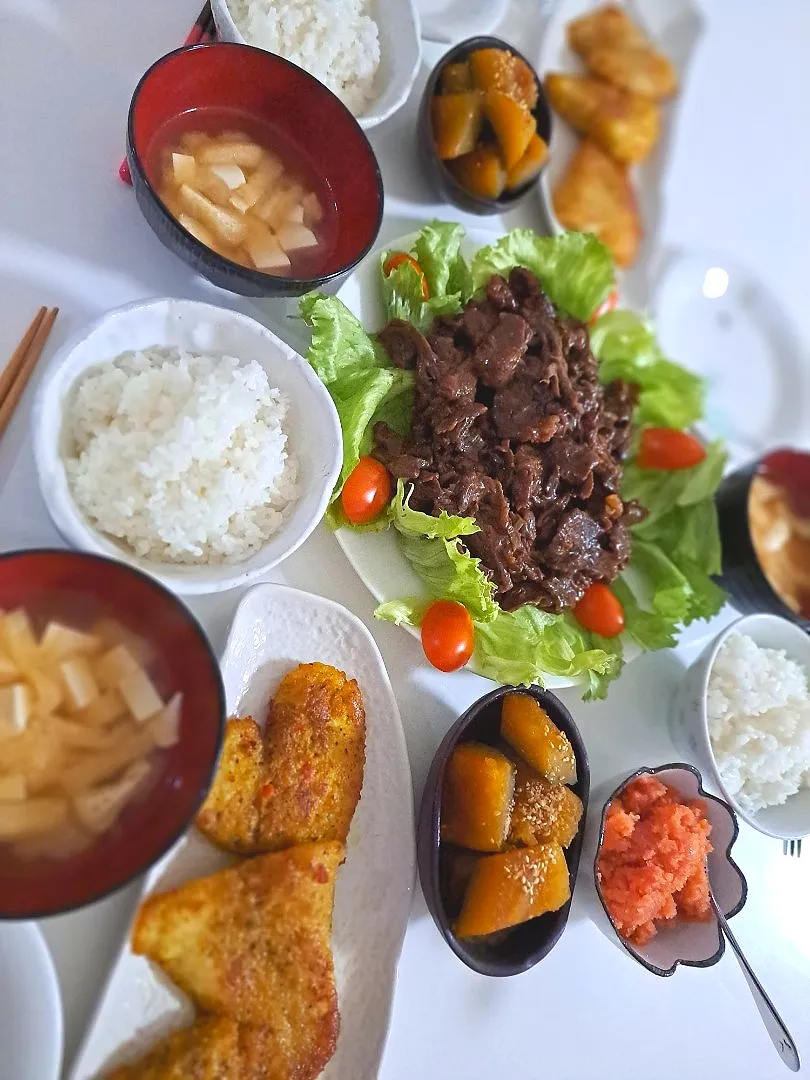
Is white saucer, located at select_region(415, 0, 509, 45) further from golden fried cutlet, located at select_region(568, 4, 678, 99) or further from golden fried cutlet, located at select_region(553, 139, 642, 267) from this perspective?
golden fried cutlet, located at select_region(553, 139, 642, 267)

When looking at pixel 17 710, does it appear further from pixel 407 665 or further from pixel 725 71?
pixel 725 71

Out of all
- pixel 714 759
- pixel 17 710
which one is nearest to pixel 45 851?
pixel 17 710

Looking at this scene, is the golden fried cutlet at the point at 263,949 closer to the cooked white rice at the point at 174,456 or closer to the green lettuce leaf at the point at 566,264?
the cooked white rice at the point at 174,456

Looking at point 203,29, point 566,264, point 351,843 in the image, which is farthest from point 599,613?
point 203,29

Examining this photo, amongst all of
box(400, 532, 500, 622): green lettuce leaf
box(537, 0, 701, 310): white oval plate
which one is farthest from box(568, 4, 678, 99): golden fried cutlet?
box(400, 532, 500, 622): green lettuce leaf

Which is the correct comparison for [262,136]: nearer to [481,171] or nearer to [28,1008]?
[481,171]

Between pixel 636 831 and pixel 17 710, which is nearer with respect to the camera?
pixel 17 710
